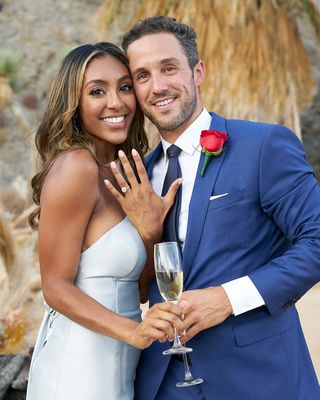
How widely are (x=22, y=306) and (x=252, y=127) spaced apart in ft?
14.8

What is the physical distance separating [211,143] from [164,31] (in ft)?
1.88

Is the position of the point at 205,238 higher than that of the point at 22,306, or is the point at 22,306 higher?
the point at 205,238

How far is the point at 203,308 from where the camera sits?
2736 millimetres

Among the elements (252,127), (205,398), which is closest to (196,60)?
(252,127)

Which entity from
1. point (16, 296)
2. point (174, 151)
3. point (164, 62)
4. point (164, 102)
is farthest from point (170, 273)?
point (16, 296)

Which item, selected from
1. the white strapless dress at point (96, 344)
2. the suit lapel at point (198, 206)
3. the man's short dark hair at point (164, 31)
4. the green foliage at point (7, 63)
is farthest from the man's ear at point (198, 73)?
the green foliage at point (7, 63)

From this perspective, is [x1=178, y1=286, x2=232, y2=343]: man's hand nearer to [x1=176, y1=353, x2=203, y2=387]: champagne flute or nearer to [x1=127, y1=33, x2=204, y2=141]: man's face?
[x1=176, y1=353, x2=203, y2=387]: champagne flute

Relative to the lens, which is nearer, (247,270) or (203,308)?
(203,308)

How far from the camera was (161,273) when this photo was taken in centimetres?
266

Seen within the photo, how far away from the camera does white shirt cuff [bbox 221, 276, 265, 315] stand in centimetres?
279

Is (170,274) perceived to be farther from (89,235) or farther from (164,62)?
(164,62)

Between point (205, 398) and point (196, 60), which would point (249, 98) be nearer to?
point (196, 60)

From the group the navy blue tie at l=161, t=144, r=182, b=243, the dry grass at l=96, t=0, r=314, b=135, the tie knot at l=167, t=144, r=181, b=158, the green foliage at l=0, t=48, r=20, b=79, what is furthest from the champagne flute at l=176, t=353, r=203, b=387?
the green foliage at l=0, t=48, r=20, b=79

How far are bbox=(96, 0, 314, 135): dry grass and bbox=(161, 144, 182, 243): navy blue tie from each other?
618cm
